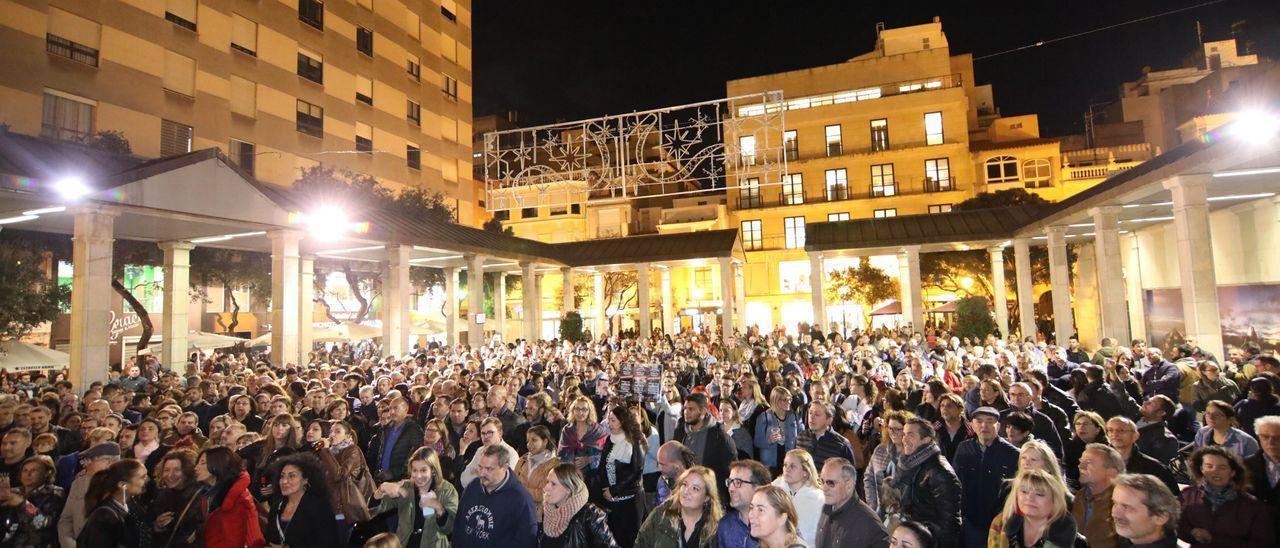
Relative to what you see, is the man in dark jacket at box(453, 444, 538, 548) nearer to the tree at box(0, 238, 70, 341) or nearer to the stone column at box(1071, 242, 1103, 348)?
the tree at box(0, 238, 70, 341)

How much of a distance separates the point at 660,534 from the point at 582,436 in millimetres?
2556

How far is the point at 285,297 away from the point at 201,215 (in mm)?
2771

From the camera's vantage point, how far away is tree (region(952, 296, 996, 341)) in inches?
764

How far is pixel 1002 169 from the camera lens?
42031 millimetres

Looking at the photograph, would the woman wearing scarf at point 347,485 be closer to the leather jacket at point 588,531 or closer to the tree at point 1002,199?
the leather jacket at point 588,531

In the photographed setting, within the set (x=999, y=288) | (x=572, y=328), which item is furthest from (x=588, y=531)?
(x=999, y=288)

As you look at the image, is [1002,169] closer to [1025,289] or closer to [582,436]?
[1025,289]

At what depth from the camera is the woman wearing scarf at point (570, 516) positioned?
13.3 ft

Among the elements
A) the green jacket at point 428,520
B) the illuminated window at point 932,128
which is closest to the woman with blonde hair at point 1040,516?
the green jacket at point 428,520

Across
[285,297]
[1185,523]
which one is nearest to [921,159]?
[285,297]

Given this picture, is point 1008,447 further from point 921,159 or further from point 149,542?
point 921,159

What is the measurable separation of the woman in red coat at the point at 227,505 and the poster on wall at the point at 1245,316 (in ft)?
56.1

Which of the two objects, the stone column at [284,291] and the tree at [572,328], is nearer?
the stone column at [284,291]

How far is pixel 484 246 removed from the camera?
2080cm
